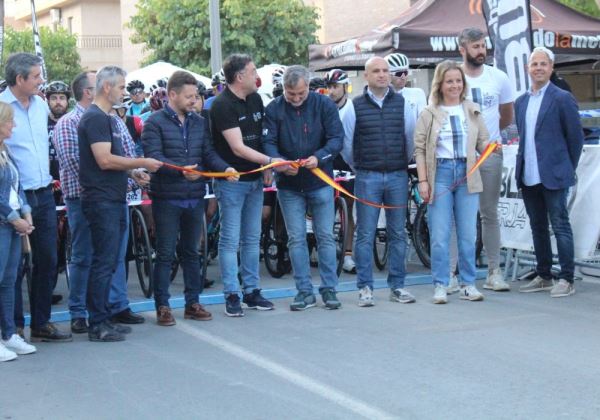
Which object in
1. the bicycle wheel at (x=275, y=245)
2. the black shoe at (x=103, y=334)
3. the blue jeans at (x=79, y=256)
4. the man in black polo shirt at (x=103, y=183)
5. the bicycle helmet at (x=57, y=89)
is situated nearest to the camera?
the man in black polo shirt at (x=103, y=183)

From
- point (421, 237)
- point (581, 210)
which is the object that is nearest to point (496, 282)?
point (581, 210)

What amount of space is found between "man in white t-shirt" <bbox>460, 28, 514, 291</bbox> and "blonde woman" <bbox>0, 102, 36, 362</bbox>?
13.7 ft

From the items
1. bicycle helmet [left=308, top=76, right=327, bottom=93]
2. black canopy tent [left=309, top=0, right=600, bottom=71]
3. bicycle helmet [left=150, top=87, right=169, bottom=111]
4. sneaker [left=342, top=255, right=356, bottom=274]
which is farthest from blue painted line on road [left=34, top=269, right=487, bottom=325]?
black canopy tent [left=309, top=0, right=600, bottom=71]

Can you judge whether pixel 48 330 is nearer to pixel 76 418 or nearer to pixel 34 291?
pixel 34 291

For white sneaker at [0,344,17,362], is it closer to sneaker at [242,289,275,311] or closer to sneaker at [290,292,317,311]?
sneaker at [242,289,275,311]

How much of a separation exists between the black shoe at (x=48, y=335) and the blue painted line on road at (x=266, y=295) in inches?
Answer: 32.5

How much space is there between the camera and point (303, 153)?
868 centimetres

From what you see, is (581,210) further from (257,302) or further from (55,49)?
(55,49)

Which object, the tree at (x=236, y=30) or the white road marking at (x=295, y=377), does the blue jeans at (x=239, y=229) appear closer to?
the white road marking at (x=295, y=377)

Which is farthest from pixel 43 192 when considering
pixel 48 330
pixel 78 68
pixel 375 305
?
pixel 78 68

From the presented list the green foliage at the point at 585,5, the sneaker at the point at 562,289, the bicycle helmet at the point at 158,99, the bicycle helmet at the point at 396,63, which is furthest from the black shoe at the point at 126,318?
the green foliage at the point at 585,5

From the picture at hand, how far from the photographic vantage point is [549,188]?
30.0 ft

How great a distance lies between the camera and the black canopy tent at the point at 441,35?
15.3 metres

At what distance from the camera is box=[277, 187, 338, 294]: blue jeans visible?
8.85 metres
